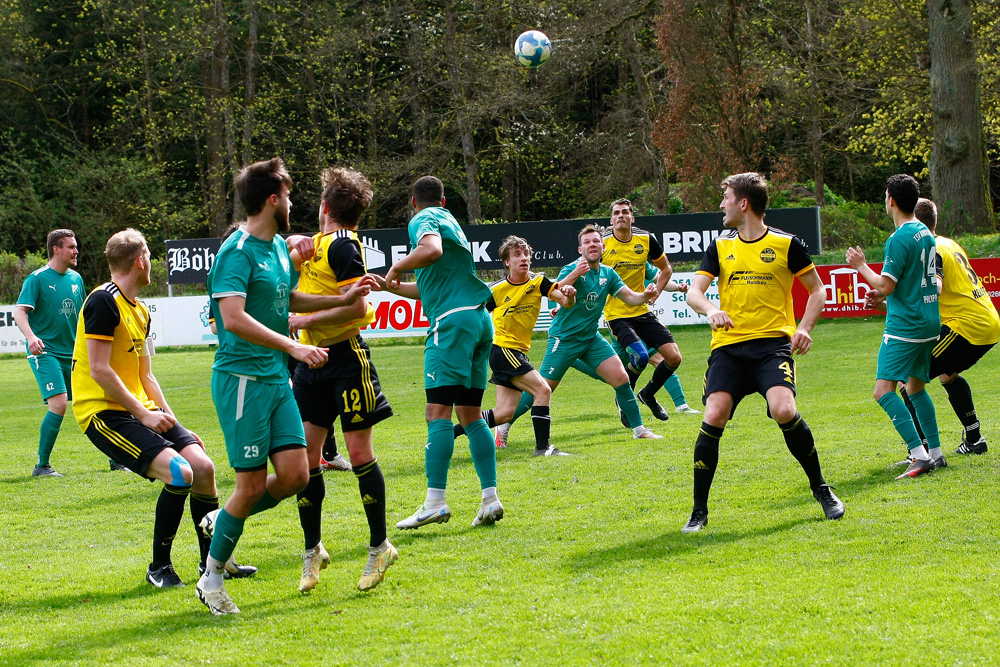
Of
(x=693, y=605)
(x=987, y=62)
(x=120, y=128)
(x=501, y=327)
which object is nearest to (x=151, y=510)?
(x=501, y=327)

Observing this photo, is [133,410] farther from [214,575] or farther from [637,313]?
[637,313]

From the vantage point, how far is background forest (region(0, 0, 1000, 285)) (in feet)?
95.7

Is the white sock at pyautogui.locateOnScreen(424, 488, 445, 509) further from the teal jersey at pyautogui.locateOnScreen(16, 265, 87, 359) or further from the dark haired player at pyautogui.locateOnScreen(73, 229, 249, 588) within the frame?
the teal jersey at pyautogui.locateOnScreen(16, 265, 87, 359)

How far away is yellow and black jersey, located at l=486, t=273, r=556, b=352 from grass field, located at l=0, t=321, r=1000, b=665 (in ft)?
3.39

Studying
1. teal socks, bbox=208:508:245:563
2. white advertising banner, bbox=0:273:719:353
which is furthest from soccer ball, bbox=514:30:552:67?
teal socks, bbox=208:508:245:563

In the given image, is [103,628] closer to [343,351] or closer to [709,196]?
[343,351]

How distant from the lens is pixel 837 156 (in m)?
37.7

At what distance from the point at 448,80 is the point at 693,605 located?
29980 mm

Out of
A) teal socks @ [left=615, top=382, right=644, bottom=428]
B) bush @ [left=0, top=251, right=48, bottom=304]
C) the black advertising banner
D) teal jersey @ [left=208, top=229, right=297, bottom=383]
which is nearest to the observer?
teal jersey @ [left=208, top=229, right=297, bottom=383]

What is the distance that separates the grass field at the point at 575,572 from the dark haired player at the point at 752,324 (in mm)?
342

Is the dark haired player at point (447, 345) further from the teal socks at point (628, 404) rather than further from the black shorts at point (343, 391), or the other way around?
the teal socks at point (628, 404)

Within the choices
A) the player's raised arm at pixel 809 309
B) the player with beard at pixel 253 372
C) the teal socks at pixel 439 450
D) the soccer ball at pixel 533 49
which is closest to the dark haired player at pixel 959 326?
the player's raised arm at pixel 809 309

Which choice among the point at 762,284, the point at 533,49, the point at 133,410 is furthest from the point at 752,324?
the point at 533,49

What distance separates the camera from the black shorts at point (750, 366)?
5.70 m
